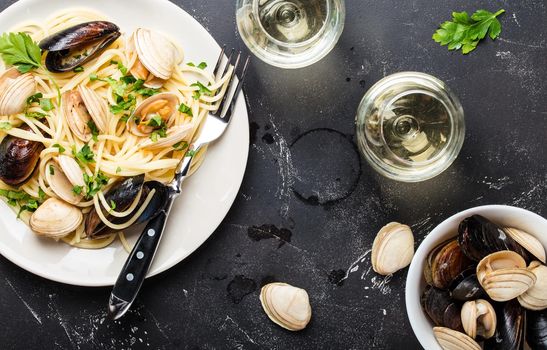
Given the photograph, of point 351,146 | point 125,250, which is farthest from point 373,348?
point 125,250

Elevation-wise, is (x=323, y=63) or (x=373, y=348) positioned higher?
(x=323, y=63)

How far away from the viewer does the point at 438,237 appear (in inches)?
69.8

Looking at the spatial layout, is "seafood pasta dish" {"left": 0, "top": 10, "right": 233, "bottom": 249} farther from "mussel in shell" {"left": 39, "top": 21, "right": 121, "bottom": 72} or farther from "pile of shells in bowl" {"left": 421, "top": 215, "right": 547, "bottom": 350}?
"pile of shells in bowl" {"left": 421, "top": 215, "right": 547, "bottom": 350}

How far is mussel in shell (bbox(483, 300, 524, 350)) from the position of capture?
1717 mm

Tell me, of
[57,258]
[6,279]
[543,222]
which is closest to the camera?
[543,222]

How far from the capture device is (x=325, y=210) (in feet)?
6.75

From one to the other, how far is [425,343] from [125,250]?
0.92 meters

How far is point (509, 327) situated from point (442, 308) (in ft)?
0.60

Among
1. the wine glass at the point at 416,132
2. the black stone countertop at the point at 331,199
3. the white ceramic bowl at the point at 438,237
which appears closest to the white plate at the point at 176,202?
the black stone countertop at the point at 331,199

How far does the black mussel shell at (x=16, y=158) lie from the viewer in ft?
6.00

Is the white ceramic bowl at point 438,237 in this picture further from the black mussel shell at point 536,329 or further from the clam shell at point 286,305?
the clam shell at point 286,305

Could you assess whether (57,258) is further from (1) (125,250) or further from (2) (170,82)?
(2) (170,82)

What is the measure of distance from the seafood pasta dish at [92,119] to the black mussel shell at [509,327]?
98 centimetres


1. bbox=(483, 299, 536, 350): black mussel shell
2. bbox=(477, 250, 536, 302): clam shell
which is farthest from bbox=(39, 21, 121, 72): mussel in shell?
bbox=(483, 299, 536, 350): black mussel shell
